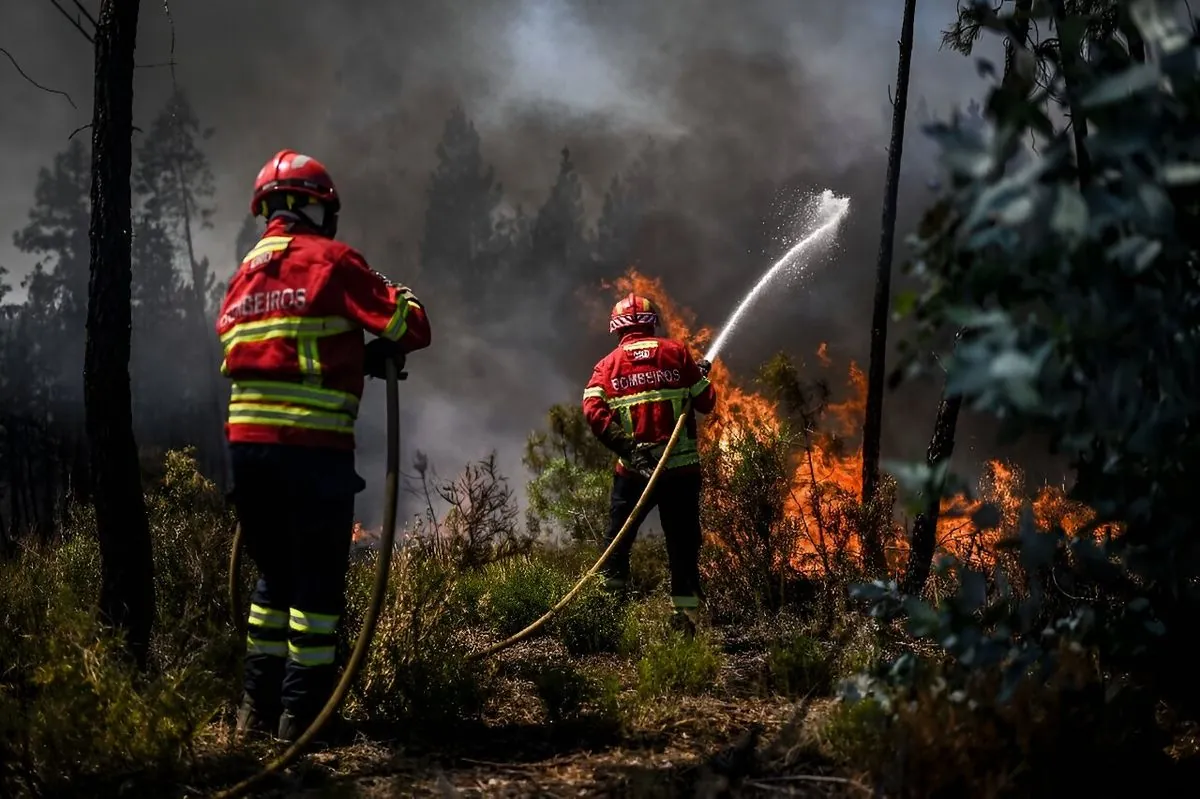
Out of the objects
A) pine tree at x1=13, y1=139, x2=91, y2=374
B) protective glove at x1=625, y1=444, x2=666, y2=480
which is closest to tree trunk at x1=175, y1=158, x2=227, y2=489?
pine tree at x1=13, y1=139, x2=91, y2=374

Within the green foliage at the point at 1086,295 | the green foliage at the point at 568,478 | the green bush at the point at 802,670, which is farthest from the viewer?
the green foliage at the point at 568,478

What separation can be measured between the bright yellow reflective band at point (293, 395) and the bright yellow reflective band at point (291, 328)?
183 mm

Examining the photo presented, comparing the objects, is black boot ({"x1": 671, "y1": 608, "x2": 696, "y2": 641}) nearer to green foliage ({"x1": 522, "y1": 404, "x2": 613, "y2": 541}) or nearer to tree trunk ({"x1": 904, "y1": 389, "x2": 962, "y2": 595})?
tree trunk ({"x1": 904, "y1": 389, "x2": 962, "y2": 595})

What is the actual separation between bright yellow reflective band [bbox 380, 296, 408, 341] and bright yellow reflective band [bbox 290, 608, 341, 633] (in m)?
1.13

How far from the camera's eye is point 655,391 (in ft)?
21.1

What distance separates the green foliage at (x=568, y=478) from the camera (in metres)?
10.1

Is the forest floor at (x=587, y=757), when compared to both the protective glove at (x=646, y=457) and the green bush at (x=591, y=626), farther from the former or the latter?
the protective glove at (x=646, y=457)

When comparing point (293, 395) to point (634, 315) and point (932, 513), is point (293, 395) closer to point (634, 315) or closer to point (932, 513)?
point (634, 315)

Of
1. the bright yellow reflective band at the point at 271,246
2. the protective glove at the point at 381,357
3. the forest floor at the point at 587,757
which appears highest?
the bright yellow reflective band at the point at 271,246

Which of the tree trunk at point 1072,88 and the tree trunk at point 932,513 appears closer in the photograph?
the tree trunk at point 1072,88

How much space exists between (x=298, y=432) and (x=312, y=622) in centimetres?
75

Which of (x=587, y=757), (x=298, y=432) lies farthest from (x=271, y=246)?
(x=587, y=757)

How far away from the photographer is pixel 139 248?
3322 cm

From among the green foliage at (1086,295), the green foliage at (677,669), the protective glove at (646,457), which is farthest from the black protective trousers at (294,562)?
the protective glove at (646,457)
